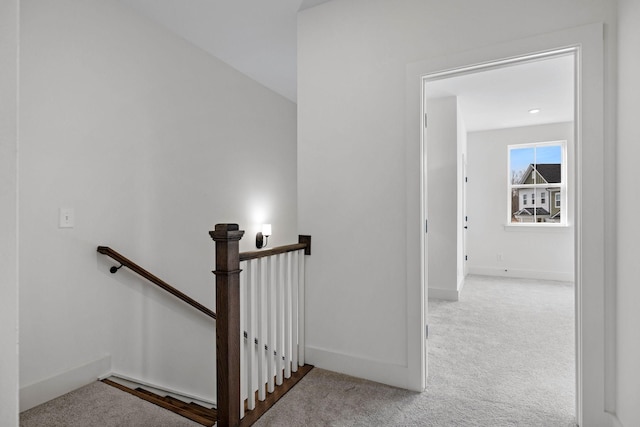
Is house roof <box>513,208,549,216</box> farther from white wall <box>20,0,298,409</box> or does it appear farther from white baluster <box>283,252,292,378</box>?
white baluster <box>283,252,292,378</box>

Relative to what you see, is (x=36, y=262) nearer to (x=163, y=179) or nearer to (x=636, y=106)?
(x=163, y=179)

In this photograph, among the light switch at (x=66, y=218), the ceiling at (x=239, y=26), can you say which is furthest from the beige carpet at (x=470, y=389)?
the ceiling at (x=239, y=26)

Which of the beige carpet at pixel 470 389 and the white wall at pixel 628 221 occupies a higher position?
the white wall at pixel 628 221

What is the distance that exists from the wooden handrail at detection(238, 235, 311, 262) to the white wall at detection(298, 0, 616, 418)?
63 mm

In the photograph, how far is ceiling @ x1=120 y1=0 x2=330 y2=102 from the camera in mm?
2564

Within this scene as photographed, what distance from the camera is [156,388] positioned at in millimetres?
2676

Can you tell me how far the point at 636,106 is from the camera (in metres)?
1.43

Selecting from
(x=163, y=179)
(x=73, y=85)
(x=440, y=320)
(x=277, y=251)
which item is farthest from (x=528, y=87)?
(x=73, y=85)

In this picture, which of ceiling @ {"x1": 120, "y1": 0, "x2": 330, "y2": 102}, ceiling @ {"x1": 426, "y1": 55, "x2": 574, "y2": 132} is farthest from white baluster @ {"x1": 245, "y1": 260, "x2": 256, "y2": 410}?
ceiling @ {"x1": 426, "y1": 55, "x2": 574, "y2": 132}

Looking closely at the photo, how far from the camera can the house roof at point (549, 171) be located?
5.52 m

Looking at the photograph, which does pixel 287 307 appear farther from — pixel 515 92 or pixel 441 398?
pixel 515 92

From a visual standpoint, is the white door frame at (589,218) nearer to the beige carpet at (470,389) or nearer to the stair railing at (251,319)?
the beige carpet at (470,389)

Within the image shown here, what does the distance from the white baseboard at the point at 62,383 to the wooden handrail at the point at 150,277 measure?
58 cm

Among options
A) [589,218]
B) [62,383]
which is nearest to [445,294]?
[589,218]
